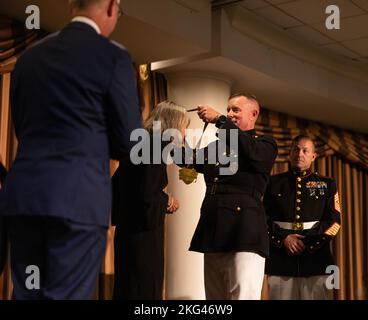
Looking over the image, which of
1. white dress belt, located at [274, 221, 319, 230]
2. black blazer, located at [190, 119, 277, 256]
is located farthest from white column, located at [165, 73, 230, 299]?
black blazer, located at [190, 119, 277, 256]

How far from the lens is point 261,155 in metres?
2.57

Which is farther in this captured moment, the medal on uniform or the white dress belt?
the white dress belt

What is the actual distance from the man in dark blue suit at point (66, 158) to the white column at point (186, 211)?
301 centimetres

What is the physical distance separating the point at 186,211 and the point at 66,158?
3.15m

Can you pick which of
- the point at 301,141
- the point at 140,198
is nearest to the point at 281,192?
the point at 301,141

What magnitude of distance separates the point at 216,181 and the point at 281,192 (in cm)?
104

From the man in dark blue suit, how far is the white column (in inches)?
118

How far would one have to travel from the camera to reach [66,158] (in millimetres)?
1423

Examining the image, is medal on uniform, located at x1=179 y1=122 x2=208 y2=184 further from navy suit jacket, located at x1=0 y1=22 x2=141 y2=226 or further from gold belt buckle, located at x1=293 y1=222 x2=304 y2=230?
navy suit jacket, located at x1=0 y1=22 x2=141 y2=226

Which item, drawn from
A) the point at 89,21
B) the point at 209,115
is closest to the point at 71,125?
the point at 89,21

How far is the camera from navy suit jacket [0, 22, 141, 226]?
1421 millimetres

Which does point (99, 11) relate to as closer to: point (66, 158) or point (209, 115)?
point (66, 158)
